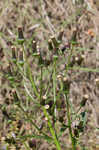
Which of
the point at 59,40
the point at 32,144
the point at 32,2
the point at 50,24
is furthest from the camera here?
the point at 32,2

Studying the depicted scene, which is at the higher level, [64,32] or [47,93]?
[64,32]

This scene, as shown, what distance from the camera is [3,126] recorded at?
324cm

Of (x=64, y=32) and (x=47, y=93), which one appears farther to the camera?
(x=64, y=32)

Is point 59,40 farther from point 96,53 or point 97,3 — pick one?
point 97,3

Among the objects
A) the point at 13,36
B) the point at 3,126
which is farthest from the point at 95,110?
the point at 13,36

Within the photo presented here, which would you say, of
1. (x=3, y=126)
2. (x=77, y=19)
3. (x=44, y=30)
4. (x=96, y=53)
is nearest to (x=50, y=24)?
(x=44, y=30)

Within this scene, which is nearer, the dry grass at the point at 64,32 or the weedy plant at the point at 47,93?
the weedy plant at the point at 47,93

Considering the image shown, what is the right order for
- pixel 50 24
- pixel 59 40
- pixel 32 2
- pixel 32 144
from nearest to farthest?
pixel 59 40 < pixel 32 144 < pixel 50 24 < pixel 32 2

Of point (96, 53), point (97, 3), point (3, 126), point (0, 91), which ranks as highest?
point (97, 3)

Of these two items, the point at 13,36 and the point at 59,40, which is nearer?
the point at 59,40

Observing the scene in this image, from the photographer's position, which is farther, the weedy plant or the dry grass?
the dry grass

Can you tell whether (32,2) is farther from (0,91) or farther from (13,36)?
(0,91)

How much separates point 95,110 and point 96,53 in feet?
2.19

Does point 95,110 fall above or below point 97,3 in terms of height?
below
